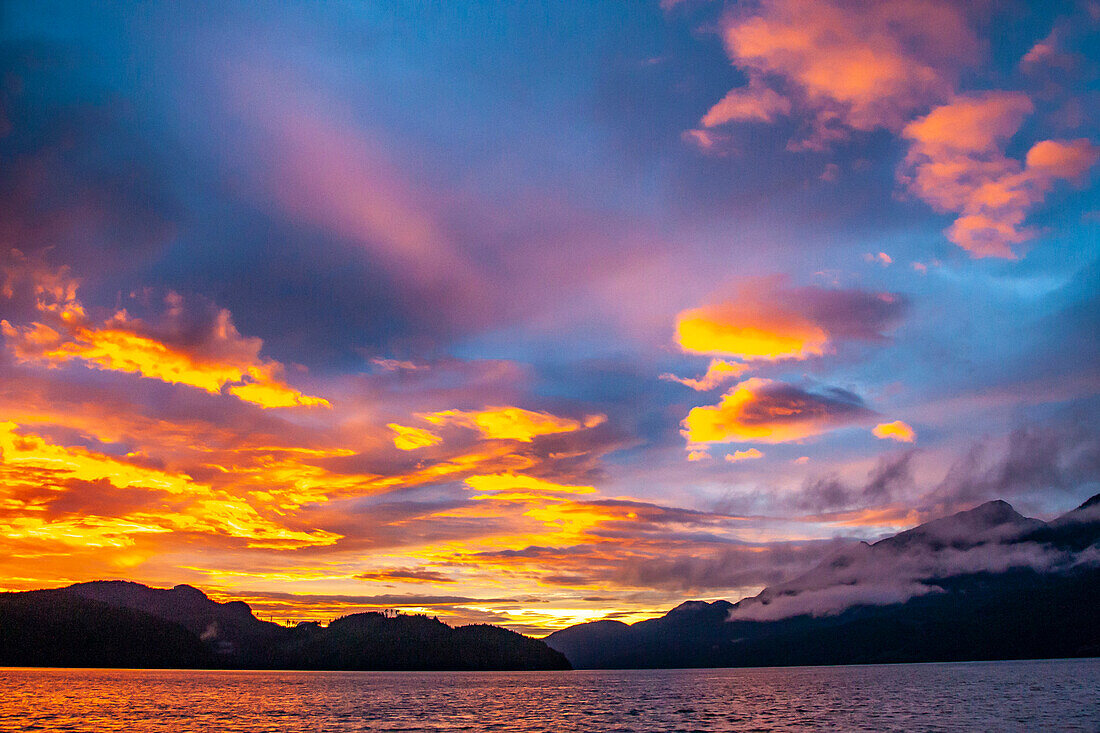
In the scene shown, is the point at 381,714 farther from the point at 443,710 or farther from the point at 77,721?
the point at 77,721

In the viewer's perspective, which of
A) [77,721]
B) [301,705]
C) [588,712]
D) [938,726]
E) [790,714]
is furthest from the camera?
[301,705]

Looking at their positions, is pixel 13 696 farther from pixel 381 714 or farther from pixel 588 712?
pixel 588 712

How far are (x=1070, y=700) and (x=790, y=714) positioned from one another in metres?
69.9

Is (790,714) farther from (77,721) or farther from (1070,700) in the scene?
(77,721)

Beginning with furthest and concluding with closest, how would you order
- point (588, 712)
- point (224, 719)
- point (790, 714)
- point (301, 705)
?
point (301, 705) < point (588, 712) < point (790, 714) < point (224, 719)

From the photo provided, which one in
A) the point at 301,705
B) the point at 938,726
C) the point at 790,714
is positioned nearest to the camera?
the point at 938,726

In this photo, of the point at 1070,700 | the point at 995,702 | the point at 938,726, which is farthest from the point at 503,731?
the point at 1070,700

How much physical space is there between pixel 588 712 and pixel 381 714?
42562mm

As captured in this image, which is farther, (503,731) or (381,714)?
(381,714)

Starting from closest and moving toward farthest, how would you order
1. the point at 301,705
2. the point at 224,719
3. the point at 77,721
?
the point at 77,721, the point at 224,719, the point at 301,705

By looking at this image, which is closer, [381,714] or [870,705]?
[381,714]

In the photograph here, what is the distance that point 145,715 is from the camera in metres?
131

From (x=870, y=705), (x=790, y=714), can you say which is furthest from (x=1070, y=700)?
(x=790, y=714)

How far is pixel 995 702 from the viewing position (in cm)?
15325
